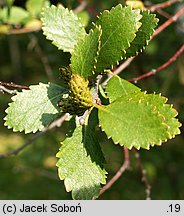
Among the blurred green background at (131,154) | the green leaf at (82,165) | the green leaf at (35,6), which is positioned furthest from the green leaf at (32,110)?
the blurred green background at (131,154)

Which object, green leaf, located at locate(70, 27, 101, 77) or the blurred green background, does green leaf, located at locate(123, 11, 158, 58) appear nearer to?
green leaf, located at locate(70, 27, 101, 77)

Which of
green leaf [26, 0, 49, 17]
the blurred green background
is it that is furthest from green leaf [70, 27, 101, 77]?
the blurred green background

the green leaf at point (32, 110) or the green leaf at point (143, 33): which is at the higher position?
the green leaf at point (143, 33)

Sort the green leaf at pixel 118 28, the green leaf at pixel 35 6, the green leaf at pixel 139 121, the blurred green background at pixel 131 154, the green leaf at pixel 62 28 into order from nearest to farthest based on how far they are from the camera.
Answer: the green leaf at pixel 139 121, the green leaf at pixel 118 28, the green leaf at pixel 62 28, the green leaf at pixel 35 6, the blurred green background at pixel 131 154

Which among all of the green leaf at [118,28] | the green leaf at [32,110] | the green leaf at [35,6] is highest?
the green leaf at [35,6]

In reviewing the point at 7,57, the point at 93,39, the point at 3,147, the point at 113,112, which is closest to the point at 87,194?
the point at 113,112

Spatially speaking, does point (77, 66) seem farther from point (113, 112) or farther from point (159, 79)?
point (159, 79)

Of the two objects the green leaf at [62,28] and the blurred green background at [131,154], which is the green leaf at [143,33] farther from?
the blurred green background at [131,154]
